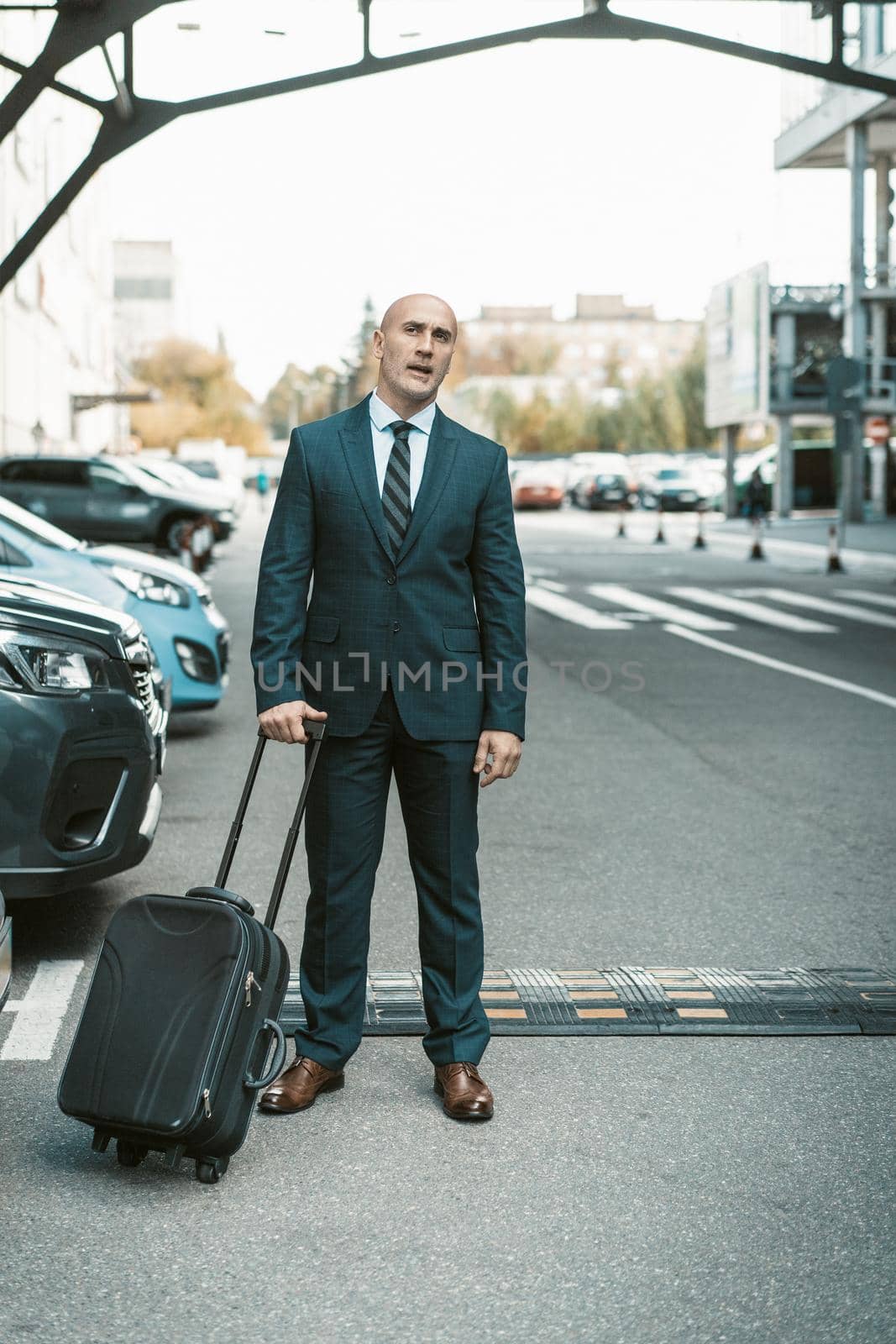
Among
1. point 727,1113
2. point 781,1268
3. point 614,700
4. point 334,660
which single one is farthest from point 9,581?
point 614,700

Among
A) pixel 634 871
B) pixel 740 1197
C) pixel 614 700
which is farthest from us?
pixel 614 700

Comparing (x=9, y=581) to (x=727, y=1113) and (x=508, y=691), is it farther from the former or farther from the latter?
(x=727, y=1113)

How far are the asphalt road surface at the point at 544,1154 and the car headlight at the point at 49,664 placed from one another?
89 cm

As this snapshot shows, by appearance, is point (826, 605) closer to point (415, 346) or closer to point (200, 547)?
point (200, 547)

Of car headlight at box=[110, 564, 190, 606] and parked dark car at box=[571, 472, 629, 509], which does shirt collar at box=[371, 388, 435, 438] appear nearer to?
car headlight at box=[110, 564, 190, 606]

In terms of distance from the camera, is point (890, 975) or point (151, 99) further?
point (151, 99)

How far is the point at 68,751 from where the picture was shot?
16.4 ft

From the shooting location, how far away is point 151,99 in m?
16.7

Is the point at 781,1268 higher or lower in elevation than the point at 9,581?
lower

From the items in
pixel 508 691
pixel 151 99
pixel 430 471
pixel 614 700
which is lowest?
pixel 614 700

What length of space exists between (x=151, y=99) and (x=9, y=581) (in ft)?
39.5

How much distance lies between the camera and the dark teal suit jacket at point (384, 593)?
4.08 metres

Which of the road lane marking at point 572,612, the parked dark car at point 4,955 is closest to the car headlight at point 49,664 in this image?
the parked dark car at point 4,955

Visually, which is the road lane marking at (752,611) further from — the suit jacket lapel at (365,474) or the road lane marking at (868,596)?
the suit jacket lapel at (365,474)
